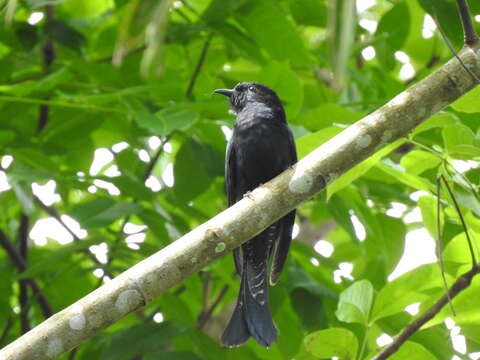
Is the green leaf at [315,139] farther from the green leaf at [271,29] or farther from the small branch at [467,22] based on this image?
the green leaf at [271,29]

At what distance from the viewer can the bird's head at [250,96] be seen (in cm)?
346

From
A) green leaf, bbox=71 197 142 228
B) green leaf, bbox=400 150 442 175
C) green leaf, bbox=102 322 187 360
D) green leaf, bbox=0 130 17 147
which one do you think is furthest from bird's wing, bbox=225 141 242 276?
green leaf, bbox=400 150 442 175

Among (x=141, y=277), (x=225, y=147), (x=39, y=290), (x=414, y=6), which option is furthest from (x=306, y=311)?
(x=414, y=6)

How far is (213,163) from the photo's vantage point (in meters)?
3.49

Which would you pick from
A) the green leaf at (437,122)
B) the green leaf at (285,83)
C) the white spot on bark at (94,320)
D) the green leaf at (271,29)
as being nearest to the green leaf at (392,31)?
the green leaf at (271,29)

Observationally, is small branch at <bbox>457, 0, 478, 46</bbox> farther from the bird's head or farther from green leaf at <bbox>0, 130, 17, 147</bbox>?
green leaf at <bbox>0, 130, 17, 147</bbox>

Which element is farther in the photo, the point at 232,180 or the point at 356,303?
the point at 232,180

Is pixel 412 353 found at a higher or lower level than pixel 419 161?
lower

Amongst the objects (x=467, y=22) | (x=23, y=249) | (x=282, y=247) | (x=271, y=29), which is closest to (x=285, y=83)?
(x=271, y=29)

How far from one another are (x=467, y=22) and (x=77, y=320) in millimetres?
1391

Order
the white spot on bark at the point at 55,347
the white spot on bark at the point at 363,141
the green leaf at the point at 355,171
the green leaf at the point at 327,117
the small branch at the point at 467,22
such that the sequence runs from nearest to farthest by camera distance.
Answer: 1. the white spot on bark at the point at 55,347
2. the small branch at the point at 467,22
3. the white spot on bark at the point at 363,141
4. the green leaf at the point at 355,171
5. the green leaf at the point at 327,117

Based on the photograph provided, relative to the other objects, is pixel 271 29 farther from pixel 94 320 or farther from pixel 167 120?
pixel 94 320

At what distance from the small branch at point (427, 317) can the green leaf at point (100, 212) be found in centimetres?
117

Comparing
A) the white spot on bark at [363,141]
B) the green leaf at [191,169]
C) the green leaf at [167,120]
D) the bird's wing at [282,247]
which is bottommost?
the bird's wing at [282,247]
